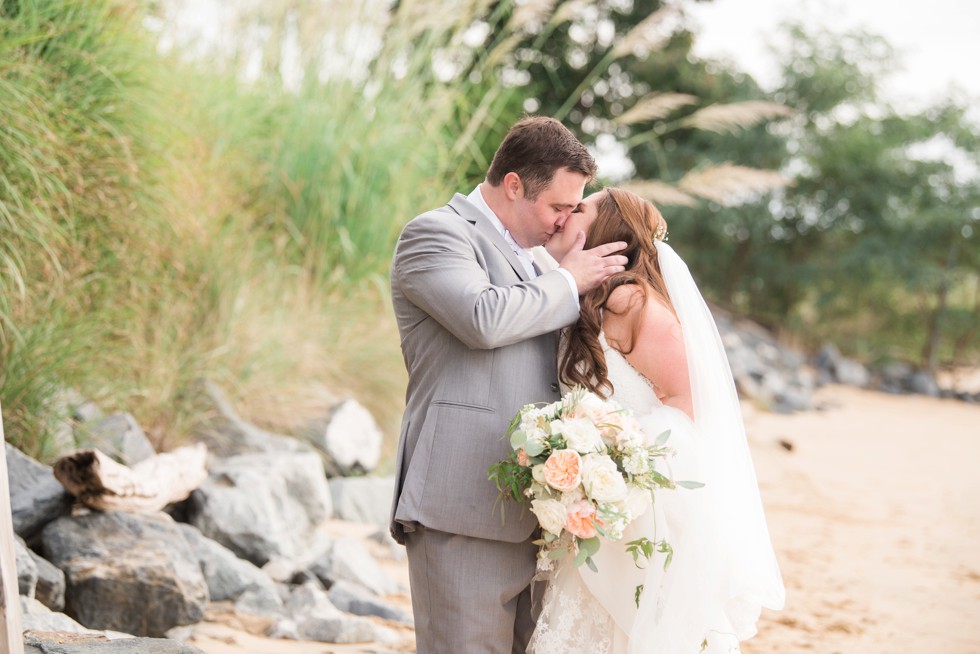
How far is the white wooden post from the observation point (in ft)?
7.35

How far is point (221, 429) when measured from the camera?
573cm

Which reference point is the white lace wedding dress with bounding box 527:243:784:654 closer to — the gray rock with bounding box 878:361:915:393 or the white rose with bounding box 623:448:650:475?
the white rose with bounding box 623:448:650:475

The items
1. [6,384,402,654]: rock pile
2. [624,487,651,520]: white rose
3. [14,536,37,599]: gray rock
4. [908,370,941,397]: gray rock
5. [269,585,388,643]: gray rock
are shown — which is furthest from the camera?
[908,370,941,397]: gray rock

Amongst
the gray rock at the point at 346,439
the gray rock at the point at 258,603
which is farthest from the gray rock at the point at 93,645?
the gray rock at the point at 346,439

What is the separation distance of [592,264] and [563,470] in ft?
2.19

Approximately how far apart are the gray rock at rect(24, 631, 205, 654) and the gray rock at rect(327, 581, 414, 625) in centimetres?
187

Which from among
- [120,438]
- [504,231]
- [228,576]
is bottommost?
[228,576]

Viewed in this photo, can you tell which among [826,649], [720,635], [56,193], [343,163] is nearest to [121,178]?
[56,193]

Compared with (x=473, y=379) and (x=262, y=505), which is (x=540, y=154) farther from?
(x=262, y=505)

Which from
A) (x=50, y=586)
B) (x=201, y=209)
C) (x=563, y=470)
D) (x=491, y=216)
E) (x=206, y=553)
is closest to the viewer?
(x=563, y=470)

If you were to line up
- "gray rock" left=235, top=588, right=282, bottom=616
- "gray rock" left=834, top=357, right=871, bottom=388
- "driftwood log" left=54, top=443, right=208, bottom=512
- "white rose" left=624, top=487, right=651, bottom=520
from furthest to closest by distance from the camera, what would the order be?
"gray rock" left=834, top=357, right=871, bottom=388, "gray rock" left=235, top=588, right=282, bottom=616, "driftwood log" left=54, top=443, right=208, bottom=512, "white rose" left=624, top=487, right=651, bottom=520

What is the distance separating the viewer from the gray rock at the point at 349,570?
198 inches

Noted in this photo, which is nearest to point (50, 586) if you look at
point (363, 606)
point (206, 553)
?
point (206, 553)

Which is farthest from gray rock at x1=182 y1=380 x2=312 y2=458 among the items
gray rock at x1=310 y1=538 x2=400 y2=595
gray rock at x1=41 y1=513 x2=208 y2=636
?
gray rock at x1=41 y1=513 x2=208 y2=636
